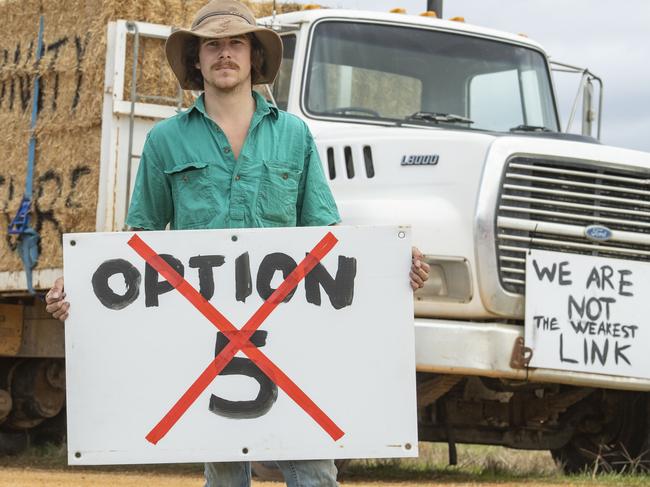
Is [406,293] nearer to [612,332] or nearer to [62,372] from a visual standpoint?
[612,332]

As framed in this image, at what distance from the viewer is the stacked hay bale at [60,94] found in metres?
9.88

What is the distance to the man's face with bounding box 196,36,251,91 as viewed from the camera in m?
4.78

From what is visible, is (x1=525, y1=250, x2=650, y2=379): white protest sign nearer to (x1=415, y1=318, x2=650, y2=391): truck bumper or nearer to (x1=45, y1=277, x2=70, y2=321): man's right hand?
(x1=415, y1=318, x2=650, y2=391): truck bumper

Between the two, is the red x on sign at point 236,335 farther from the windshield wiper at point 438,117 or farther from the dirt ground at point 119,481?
the windshield wiper at point 438,117

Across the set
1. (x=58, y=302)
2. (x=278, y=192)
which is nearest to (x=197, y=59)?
(x=278, y=192)

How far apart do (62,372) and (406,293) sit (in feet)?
25.4

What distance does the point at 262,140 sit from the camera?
189 inches

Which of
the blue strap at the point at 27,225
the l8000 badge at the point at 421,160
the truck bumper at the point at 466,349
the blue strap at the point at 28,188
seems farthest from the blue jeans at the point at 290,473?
the blue strap at the point at 28,188

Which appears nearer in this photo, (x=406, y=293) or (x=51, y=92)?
(x=406, y=293)

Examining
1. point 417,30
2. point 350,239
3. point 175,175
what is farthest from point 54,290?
point 417,30

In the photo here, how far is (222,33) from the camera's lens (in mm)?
4770

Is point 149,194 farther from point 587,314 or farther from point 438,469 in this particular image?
point 438,469

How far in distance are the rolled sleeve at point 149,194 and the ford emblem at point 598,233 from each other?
14.3 feet

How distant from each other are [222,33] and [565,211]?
4486mm
